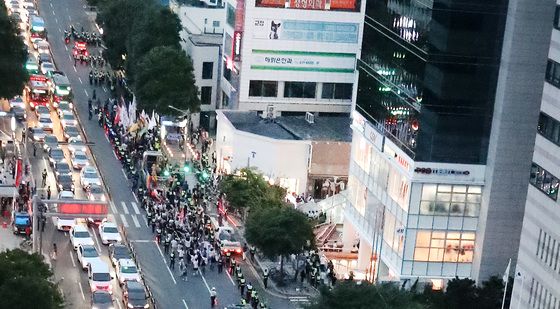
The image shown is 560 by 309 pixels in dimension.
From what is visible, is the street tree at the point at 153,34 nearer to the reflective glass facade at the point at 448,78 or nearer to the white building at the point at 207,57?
the white building at the point at 207,57

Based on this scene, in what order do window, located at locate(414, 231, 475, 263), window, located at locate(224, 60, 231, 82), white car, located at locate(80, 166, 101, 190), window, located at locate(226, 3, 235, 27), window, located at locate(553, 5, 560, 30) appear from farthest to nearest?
window, located at locate(224, 60, 231, 82) → window, located at locate(226, 3, 235, 27) → white car, located at locate(80, 166, 101, 190) → window, located at locate(414, 231, 475, 263) → window, located at locate(553, 5, 560, 30)

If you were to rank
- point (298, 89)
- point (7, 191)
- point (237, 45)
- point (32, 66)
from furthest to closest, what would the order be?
point (32, 66)
point (298, 89)
point (237, 45)
point (7, 191)

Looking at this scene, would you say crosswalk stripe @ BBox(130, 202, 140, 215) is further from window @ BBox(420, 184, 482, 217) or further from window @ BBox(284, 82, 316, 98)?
window @ BBox(420, 184, 482, 217)

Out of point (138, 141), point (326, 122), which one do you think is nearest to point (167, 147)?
point (138, 141)

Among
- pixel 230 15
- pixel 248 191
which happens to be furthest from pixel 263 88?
pixel 248 191

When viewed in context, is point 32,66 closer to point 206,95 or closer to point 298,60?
point 206,95

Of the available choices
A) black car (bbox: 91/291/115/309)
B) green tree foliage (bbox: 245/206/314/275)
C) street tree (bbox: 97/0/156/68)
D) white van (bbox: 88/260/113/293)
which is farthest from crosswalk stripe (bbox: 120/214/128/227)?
street tree (bbox: 97/0/156/68)
